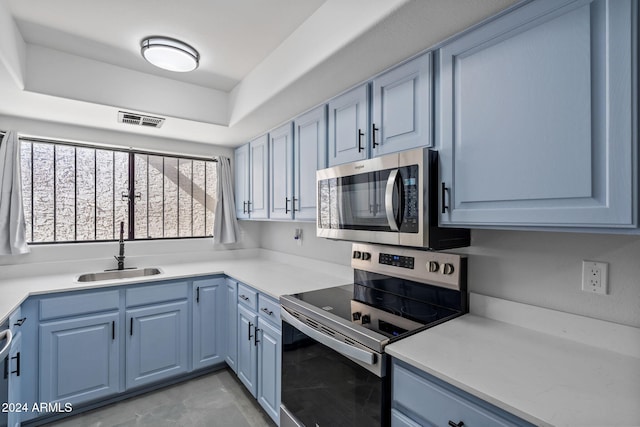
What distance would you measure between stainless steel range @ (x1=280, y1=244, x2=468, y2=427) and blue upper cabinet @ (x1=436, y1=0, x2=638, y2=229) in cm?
45

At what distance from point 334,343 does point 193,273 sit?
1624mm

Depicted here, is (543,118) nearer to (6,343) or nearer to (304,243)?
(304,243)

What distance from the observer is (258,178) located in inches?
115

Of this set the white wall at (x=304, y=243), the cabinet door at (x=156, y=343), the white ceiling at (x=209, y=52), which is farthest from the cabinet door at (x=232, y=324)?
the white ceiling at (x=209, y=52)

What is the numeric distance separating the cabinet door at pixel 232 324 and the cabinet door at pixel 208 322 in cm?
6

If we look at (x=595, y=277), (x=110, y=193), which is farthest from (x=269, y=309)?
(x=110, y=193)

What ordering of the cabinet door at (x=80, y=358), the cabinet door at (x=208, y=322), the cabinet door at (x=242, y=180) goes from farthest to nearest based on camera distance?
the cabinet door at (x=242, y=180)
the cabinet door at (x=208, y=322)
the cabinet door at (x=80, y=358)

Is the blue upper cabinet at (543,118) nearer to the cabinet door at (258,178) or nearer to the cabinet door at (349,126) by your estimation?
the cabinet door at (349,126)

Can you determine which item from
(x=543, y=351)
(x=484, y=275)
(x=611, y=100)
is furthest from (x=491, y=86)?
(x=543, y=351)

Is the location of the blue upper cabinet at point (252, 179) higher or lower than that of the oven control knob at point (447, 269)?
higher

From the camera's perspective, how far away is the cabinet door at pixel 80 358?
2.04 meters

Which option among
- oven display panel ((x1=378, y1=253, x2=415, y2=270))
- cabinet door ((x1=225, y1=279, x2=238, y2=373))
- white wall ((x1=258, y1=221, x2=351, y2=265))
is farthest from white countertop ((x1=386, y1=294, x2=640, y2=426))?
cabinet door ((x1=225, y1=279, x2=238, y2=373))

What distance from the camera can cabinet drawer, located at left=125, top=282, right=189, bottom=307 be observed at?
2.32 metres

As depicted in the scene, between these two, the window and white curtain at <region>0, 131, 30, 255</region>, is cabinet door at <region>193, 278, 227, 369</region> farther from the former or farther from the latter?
white curtain at <region>0, 131, 30, 255</region>
